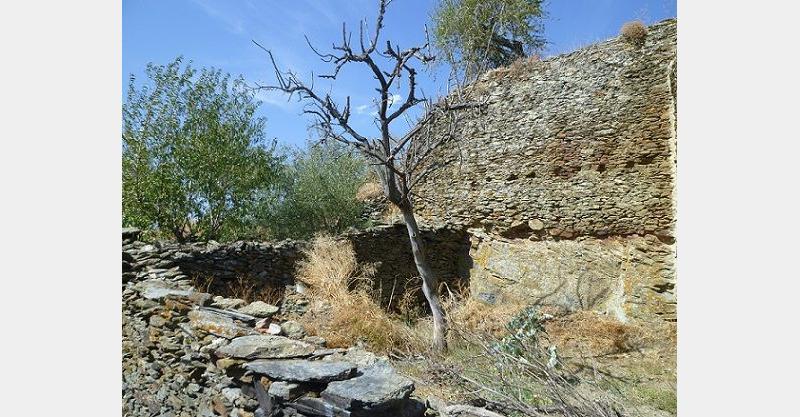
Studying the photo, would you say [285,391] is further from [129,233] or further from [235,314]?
[129,233]

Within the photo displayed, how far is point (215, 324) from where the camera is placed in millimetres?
2646

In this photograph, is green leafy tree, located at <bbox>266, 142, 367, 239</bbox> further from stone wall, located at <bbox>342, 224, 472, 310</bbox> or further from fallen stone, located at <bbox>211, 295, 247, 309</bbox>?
fallen stone, located at <bbox>211, 295, 247, 309</bbox>

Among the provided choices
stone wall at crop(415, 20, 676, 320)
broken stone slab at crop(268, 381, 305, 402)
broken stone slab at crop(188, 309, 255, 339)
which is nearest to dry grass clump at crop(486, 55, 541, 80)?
stone wall at crop(415, 20, 676, 320)

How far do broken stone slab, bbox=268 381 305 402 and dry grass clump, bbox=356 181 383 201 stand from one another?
4.98 m

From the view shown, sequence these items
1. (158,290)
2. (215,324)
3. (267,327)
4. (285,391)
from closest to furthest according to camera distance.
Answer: (285,391)
(215,324)
(267,327)
(158,290)

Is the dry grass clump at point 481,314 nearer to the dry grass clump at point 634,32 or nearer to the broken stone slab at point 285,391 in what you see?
the broken stone slab at point 285,391

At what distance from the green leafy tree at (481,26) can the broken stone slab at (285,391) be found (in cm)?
333

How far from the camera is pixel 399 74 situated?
134 inches

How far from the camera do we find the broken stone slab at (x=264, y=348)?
2.24m

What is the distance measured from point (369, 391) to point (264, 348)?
0.71 m

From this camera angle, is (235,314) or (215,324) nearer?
(215,324)

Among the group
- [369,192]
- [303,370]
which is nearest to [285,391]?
[303,370]
